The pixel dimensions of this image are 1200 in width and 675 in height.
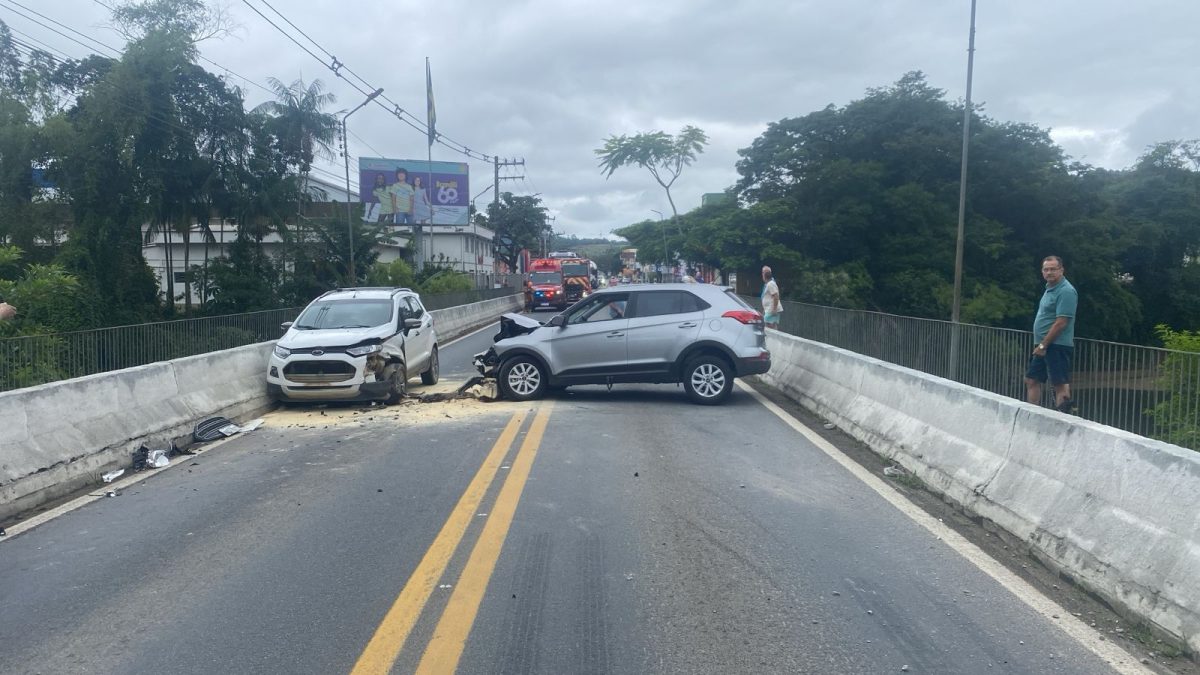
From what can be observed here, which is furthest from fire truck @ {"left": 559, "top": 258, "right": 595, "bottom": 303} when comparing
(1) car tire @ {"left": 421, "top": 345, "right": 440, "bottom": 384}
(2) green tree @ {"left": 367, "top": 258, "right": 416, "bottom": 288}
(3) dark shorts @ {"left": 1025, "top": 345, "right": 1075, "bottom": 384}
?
(3) dark shorts @ {"left": 1025, "top": 345, "right": 1075, "bottom": 384}

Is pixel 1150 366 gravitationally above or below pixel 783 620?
above

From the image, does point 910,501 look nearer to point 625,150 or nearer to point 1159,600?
point 1159,600

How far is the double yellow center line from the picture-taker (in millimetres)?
4801

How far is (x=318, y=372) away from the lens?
13.7 m

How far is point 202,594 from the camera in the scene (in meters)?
5.81

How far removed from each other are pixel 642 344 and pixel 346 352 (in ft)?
13.5

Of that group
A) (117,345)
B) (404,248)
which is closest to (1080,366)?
(117,345)

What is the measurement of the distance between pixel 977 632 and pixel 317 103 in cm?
3646

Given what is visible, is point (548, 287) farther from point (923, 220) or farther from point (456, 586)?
point (456, 586)

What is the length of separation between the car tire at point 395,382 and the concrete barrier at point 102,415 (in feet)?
5.76

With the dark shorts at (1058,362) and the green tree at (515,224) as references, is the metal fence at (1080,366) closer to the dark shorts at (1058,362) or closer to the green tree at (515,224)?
the dark shorts at (1058,362)

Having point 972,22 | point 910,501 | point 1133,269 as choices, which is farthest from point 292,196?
point 1133,269

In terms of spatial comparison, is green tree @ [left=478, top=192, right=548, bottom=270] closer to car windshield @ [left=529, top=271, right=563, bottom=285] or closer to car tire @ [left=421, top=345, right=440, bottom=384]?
car windshield @ [left=529, top=271, right=563, bottom=285]

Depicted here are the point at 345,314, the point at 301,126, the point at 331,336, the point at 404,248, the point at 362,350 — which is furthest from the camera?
the point at 404,248
